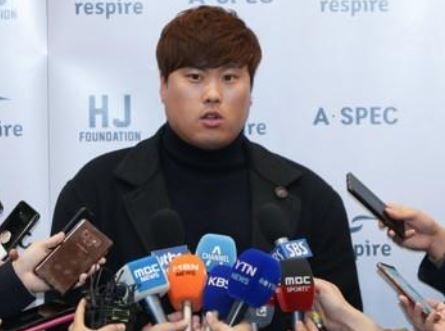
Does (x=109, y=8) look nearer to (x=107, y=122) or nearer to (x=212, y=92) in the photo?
(x=107, y=122)

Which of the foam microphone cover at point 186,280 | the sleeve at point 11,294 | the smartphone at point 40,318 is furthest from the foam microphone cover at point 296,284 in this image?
the sleeve at point 11,294

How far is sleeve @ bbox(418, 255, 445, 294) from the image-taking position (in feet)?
5.25

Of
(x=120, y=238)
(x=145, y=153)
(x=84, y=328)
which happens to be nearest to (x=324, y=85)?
(x=145, y=153)

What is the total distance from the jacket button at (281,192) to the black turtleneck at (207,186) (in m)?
0.06

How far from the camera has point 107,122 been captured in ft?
6.77

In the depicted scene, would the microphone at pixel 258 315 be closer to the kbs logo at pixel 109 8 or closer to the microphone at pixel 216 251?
the microphone at pixel 216 251

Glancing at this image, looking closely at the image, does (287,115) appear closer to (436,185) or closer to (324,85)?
(324,85)

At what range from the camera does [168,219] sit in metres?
1.37

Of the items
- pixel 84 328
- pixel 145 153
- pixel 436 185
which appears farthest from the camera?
pixel 436 185

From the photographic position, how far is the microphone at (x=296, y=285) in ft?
3.85

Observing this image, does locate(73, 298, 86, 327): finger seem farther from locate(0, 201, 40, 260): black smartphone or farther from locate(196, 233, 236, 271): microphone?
locate(0, 201, 40, 260): black smartphone

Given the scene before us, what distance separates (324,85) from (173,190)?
0.59 meters

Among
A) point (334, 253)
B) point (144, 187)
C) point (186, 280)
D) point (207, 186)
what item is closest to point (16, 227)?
point (144, 187)

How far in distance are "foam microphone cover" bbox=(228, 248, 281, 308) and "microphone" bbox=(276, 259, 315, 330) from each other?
0.04 meters
